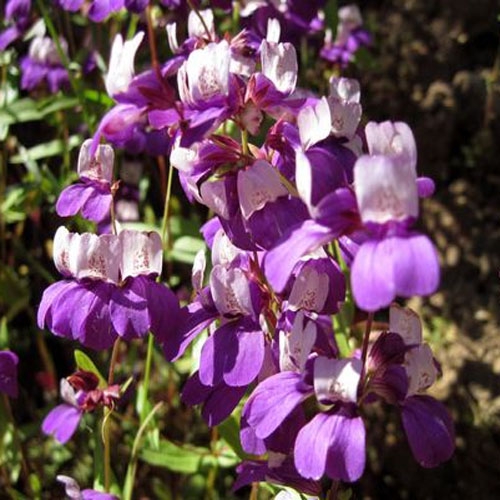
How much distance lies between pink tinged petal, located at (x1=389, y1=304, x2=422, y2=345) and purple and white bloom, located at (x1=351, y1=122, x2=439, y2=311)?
176 mm

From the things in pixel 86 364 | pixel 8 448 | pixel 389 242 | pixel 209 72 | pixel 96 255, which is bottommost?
pixel 8 448

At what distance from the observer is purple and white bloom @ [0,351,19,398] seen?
4.52 ft

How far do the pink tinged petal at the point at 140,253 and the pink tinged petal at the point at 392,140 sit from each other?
0.32 metres

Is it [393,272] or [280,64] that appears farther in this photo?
[280,64]

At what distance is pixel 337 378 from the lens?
3.28 ft

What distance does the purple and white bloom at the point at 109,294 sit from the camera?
115cm

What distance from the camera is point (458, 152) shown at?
269cm

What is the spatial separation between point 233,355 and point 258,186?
196 mm

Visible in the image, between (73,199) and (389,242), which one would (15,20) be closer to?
(73,199)

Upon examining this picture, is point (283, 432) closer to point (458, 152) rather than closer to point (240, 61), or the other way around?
point (240, 61)

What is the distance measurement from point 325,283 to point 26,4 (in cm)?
112

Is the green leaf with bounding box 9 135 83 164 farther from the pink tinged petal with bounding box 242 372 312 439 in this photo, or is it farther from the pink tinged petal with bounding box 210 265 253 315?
the pink tinged petal with bounding box 242 372 312 439

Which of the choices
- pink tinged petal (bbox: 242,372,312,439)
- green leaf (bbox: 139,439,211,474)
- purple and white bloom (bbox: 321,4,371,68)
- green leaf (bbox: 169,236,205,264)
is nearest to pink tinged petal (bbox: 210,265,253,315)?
pink tinged petal (bbox: 242,372,312,439)

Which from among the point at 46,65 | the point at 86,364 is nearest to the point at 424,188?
the point at 86,364
